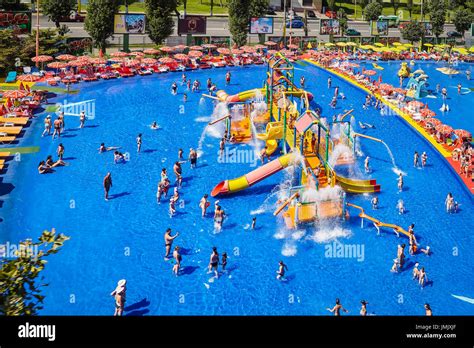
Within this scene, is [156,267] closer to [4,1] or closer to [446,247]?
[446,247]

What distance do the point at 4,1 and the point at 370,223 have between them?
6400 centimetres

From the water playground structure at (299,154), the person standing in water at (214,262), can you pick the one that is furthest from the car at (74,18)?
the person standing in water at (214,262)

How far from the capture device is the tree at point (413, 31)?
242 ft

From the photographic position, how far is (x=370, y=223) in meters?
25.2

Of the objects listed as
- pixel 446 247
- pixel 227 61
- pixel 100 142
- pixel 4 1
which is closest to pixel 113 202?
pixel 100 142

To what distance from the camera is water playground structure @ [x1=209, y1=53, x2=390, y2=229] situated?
986 inches

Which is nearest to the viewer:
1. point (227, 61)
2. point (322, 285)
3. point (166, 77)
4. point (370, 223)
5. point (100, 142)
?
point (322, 285)

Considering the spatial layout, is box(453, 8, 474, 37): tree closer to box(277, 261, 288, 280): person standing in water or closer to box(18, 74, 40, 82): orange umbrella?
box(18, 74, 40, 82): orange umbrella

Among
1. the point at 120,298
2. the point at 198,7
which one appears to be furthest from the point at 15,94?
the point at 198,7

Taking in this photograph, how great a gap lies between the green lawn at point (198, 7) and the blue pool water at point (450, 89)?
38196mm

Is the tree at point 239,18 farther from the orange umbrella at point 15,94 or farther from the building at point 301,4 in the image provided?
the building at point 301,4

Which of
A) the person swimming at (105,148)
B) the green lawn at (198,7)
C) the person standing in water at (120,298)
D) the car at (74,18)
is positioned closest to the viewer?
the person standing in water at (120,298)
